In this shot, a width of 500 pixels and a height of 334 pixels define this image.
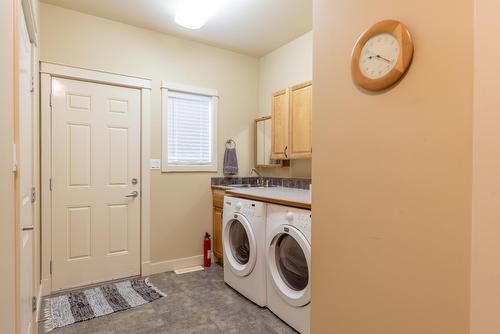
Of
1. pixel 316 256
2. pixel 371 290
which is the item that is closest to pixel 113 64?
pixel 316 256

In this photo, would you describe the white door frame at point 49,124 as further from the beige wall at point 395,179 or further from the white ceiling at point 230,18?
the beige wall at point 395,179

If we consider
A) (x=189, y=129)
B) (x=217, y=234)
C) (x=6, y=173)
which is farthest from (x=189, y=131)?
(x=6, y=173)

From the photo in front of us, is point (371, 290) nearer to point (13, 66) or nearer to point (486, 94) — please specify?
point (486, 94)

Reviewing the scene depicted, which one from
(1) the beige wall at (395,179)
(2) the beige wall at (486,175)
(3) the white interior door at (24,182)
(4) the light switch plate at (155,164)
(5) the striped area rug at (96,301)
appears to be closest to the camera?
(2) the beige wall at (486,175)

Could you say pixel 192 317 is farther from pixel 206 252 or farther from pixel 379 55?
pixel 379 55

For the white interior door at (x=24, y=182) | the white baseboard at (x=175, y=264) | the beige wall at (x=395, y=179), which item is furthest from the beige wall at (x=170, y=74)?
the beige wall at (x=395, y=179)

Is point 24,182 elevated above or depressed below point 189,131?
below

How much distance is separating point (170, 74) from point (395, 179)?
2797 mm

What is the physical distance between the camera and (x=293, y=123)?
115 inches

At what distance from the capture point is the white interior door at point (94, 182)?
2.66 metres

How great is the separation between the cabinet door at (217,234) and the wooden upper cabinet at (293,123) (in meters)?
0.96

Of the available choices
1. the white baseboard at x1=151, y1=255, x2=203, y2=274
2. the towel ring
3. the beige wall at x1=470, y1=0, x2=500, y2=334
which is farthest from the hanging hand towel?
the beige wall at x1=470, y1=0, x2=500, y2=334

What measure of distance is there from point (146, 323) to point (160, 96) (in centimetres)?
222

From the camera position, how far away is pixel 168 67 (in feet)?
10.5
